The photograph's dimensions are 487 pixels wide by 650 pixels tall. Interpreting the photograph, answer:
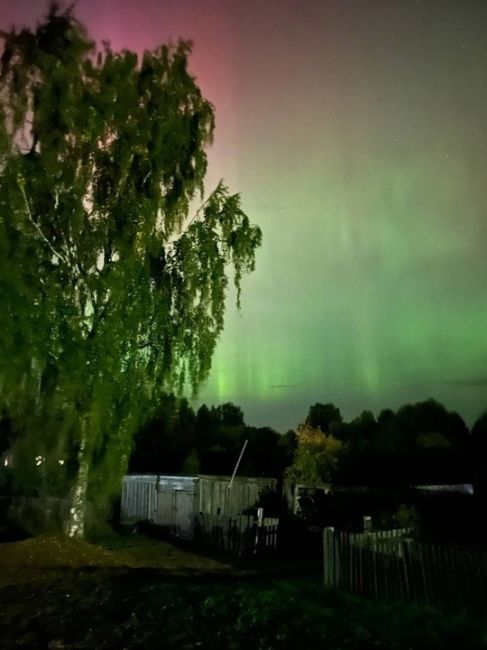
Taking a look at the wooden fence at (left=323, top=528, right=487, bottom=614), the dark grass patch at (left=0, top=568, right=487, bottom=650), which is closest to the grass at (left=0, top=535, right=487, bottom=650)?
the dark grass patch at (left=0, top=568, right=487, bottom=650)

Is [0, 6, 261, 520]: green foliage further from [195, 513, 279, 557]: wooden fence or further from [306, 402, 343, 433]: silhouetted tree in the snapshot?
[306, 402, 343, 433]: silhouetted tree

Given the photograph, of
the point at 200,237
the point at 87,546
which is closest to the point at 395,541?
the point at 87,546

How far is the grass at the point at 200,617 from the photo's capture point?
8.77 metres

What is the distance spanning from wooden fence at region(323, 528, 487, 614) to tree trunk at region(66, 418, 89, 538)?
680 cm

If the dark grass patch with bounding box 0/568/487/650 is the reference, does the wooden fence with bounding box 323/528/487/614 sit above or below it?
above

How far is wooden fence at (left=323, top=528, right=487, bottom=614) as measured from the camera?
423 inches

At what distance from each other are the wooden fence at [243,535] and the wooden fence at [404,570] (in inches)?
310

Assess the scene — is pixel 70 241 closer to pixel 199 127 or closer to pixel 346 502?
pixel 199 127

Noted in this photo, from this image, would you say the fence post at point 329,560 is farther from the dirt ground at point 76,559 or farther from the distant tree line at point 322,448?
the distant tree line at point 322,448

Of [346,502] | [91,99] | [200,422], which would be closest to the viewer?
[91,99]

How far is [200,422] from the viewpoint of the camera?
62.8 metres

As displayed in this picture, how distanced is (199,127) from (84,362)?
7.06m

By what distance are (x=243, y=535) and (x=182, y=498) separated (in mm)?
4295

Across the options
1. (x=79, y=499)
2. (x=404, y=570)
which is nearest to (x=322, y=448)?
(x=79, y=499)
